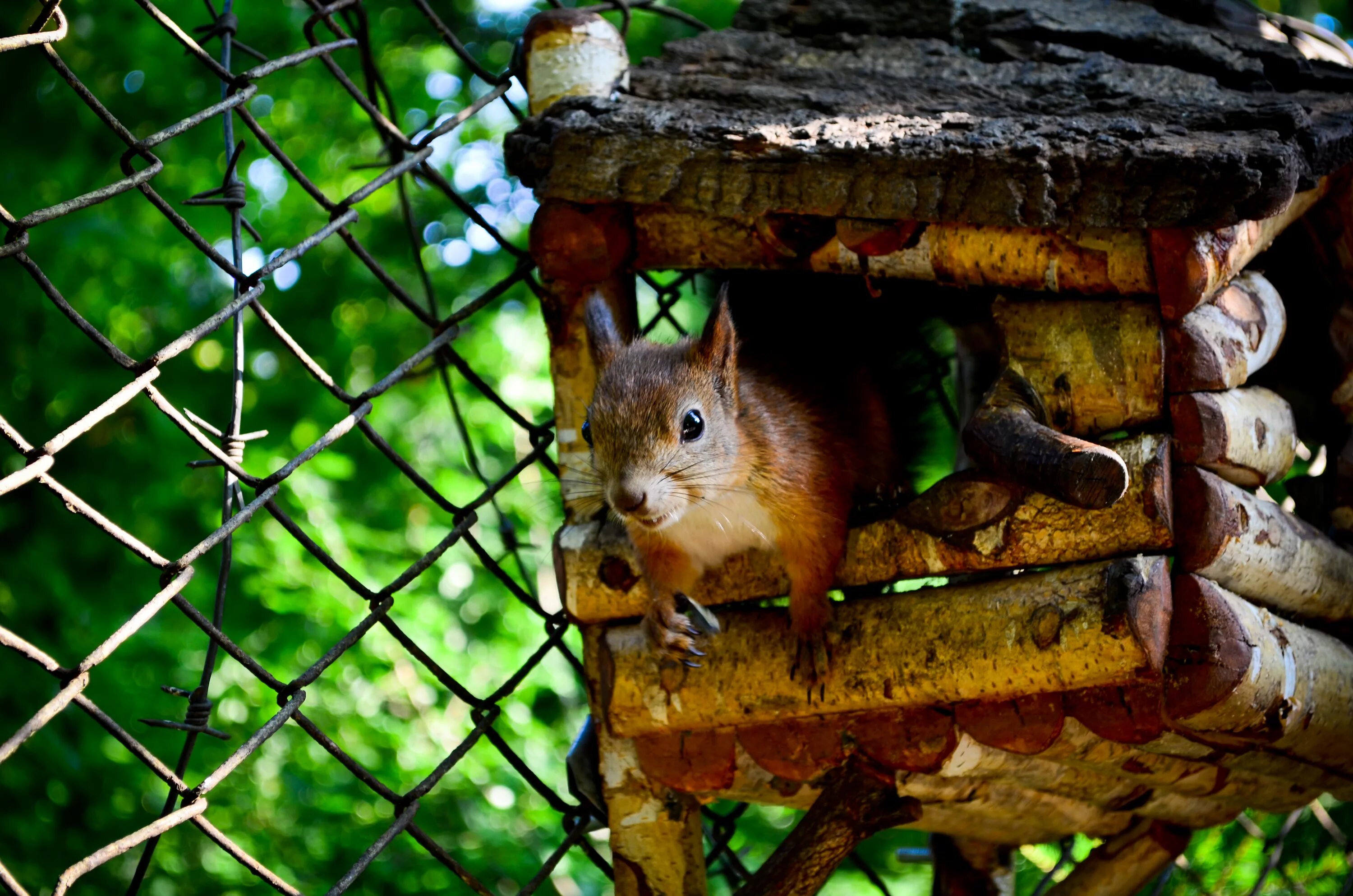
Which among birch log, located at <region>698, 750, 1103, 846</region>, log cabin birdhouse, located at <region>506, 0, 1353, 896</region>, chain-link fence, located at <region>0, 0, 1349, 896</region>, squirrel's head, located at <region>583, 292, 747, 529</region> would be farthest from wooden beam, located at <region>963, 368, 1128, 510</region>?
chain-link fence, located at <region>0, 0, 1349, 896</region>

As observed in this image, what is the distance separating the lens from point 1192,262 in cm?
159

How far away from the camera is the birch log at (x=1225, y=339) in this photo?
1640 mm

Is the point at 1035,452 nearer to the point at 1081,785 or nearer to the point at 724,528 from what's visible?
the point at 724,528

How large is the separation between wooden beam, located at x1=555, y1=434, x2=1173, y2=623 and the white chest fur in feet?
0.07

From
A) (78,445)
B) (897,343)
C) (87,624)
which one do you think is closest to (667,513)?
(897,343)

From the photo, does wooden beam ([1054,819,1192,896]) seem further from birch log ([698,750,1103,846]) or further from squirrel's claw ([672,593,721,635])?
squirrel's claw ([672,593,721,635])

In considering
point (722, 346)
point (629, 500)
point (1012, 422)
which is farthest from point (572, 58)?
point (1012, 422)

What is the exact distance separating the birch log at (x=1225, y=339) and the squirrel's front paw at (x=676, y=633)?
2.55 ft

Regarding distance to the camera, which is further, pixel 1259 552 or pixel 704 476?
pixel 704 476

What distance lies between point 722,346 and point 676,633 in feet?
1.59

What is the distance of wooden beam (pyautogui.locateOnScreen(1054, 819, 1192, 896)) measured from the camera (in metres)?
2.13

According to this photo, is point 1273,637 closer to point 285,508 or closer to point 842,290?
point 842,290

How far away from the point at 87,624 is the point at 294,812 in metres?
0.73

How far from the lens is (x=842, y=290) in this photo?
7.38 ft
